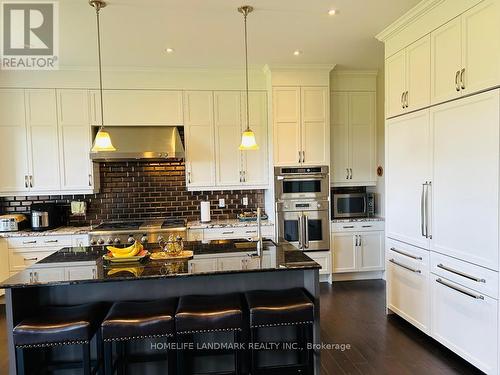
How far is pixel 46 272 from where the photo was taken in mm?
2279

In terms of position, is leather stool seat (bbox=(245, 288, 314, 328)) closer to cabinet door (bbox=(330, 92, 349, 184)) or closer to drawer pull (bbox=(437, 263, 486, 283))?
drawer pull (bbox=(437, 263, 486, 283))

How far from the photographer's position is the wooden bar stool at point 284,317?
2.19m

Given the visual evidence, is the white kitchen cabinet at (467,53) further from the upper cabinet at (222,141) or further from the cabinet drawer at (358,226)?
the upper cabinet at (222,141)

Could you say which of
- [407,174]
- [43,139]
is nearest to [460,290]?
[407,174]

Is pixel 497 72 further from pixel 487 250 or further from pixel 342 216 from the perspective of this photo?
pixel 342 216

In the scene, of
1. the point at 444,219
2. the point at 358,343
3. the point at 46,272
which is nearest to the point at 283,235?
the point at 358,343

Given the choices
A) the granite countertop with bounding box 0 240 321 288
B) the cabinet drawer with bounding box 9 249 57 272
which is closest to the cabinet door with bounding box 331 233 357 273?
the granite countertop with bounding box 0 240 321 288

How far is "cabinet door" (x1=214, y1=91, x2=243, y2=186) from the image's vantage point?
4.67 meters

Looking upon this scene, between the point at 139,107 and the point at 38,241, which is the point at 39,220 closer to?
the point at 38,241

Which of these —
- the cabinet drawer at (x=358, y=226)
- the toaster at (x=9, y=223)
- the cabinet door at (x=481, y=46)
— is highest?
the cabinet door at (x=481, y=46)

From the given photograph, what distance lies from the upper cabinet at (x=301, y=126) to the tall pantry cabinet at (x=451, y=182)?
122 centimetres

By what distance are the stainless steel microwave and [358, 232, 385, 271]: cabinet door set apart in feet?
1.10

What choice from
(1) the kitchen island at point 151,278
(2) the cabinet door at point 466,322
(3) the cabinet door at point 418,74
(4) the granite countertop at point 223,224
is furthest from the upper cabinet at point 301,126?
(2) the cabinet door at point 466,322

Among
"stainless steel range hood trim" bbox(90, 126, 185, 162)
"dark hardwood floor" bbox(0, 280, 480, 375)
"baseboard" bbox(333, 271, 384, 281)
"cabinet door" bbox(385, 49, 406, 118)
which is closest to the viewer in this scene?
"dark hardwood floor" bbox(0, 280, 480, 375)
